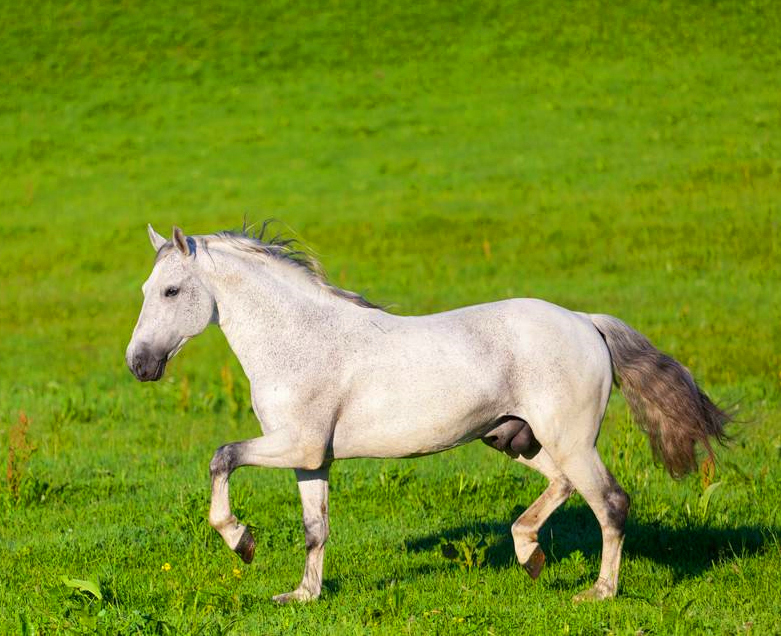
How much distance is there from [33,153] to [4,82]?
18.0 feet

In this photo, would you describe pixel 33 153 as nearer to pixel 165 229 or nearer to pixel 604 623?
pixel 165 229

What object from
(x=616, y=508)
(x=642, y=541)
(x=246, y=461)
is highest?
(x=246, y=461)

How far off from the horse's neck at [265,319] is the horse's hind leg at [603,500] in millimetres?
1611

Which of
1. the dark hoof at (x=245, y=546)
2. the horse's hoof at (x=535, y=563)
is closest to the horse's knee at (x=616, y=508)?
the horse's hoof at (x=535, y=563)

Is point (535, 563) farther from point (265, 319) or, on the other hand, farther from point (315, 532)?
point (265, 319)

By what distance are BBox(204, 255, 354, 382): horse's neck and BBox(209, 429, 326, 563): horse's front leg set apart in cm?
42

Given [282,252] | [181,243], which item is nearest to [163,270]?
[181,243]

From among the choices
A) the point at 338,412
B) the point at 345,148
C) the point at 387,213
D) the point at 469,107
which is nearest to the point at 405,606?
the point at 338,412

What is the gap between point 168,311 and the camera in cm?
670

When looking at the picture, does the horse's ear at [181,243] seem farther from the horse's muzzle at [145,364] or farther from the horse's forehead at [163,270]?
the horse's muzzle at [145,364]

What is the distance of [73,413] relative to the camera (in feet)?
42.5

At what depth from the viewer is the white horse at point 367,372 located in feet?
22.1

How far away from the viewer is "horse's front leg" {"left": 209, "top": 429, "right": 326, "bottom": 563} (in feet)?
21.3

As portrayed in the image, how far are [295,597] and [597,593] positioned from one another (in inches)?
70.8
